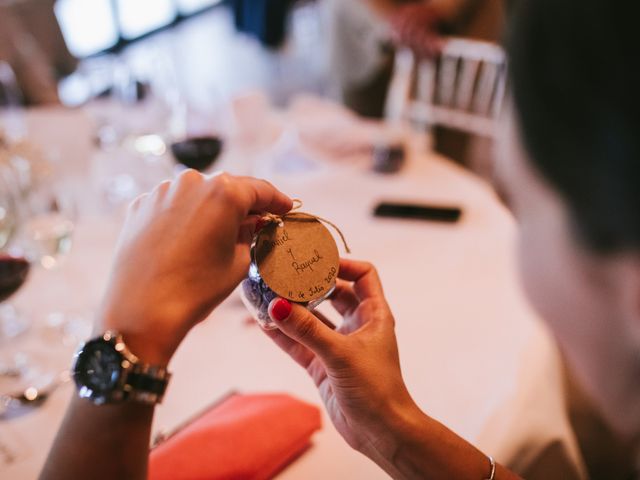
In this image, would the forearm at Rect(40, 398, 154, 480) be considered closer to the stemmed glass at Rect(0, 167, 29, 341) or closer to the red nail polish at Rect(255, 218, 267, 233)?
the red nail polish at Rect(255, 218, 267, 233)

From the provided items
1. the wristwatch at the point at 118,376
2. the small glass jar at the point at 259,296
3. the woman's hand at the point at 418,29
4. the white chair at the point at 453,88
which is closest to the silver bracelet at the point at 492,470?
the small glass jar at the point at 259,296

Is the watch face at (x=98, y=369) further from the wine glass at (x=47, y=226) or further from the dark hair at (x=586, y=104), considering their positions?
the wine glass at (x=47, y=226)

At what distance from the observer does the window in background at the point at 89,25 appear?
556 cm

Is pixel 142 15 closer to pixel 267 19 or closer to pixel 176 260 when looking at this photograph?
pixel 267 19

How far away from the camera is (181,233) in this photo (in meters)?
0.52

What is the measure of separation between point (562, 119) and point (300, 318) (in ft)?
0.93

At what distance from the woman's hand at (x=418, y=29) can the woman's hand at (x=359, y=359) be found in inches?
65.6


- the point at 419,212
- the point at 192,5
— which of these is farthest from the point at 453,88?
the point at 192,5

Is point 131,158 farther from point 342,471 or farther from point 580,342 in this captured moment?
point 580,342

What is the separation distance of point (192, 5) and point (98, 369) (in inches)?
326

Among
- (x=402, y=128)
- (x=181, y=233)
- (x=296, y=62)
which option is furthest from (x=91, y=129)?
(x=296, y=62)

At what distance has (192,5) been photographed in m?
7.85

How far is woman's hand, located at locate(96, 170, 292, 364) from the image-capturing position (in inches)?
20.1

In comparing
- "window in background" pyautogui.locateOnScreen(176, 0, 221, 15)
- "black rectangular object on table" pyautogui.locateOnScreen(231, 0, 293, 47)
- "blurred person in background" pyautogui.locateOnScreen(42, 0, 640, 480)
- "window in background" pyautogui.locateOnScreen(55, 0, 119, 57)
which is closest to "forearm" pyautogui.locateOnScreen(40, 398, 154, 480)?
"blurred person in background" pyautogui.locateOnScreen(42, 0, 640, 480)
